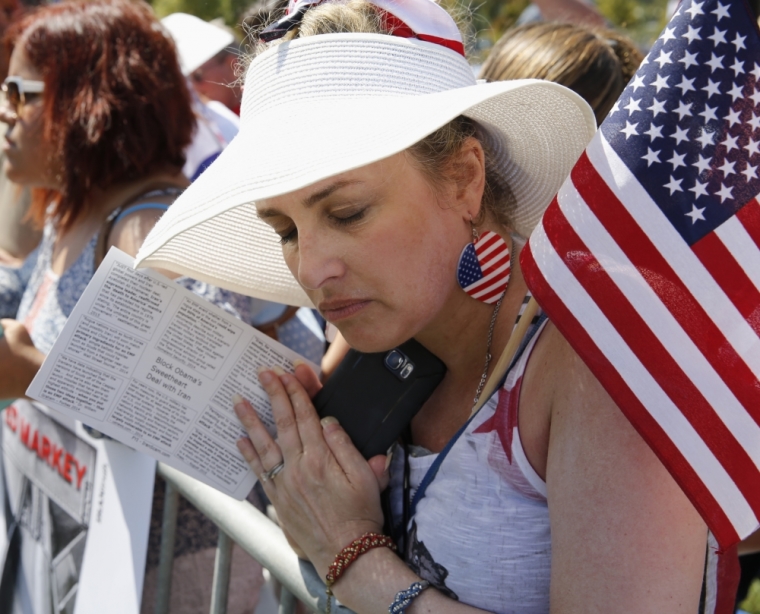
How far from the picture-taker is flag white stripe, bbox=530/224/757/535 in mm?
1082

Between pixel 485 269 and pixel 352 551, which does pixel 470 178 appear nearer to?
pixel 485 269

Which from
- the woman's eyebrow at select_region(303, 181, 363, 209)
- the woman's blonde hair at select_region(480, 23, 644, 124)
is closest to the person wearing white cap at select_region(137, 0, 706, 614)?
the woman's eyebrow at select_region(303, 181, 363, 209)

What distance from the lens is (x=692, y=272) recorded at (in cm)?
111

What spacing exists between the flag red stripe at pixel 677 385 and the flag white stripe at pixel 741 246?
16 centimetres

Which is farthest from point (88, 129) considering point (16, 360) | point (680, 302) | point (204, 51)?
point (204, 51)

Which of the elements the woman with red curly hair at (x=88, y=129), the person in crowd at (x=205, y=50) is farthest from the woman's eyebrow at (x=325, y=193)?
the person in crowd at (x=205, y=50)

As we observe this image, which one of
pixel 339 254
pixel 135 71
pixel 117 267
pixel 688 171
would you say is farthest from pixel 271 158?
pixel 135 71

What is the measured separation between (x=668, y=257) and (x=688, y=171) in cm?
13

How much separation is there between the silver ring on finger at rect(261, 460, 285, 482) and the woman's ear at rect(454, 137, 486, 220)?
670 millimetres

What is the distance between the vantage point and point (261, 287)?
2.01 m

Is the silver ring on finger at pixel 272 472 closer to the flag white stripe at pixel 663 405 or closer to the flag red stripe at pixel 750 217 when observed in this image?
the flag white stripe at pixel 663 405

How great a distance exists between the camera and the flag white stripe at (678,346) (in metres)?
1.10

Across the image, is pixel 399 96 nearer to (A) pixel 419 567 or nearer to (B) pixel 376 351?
(B) pixel 376 351

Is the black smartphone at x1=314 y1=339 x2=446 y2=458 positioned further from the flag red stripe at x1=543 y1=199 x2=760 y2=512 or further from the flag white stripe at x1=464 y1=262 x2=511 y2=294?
the flag red stripe at x1=543 y1=199 x2=760 y2=512
